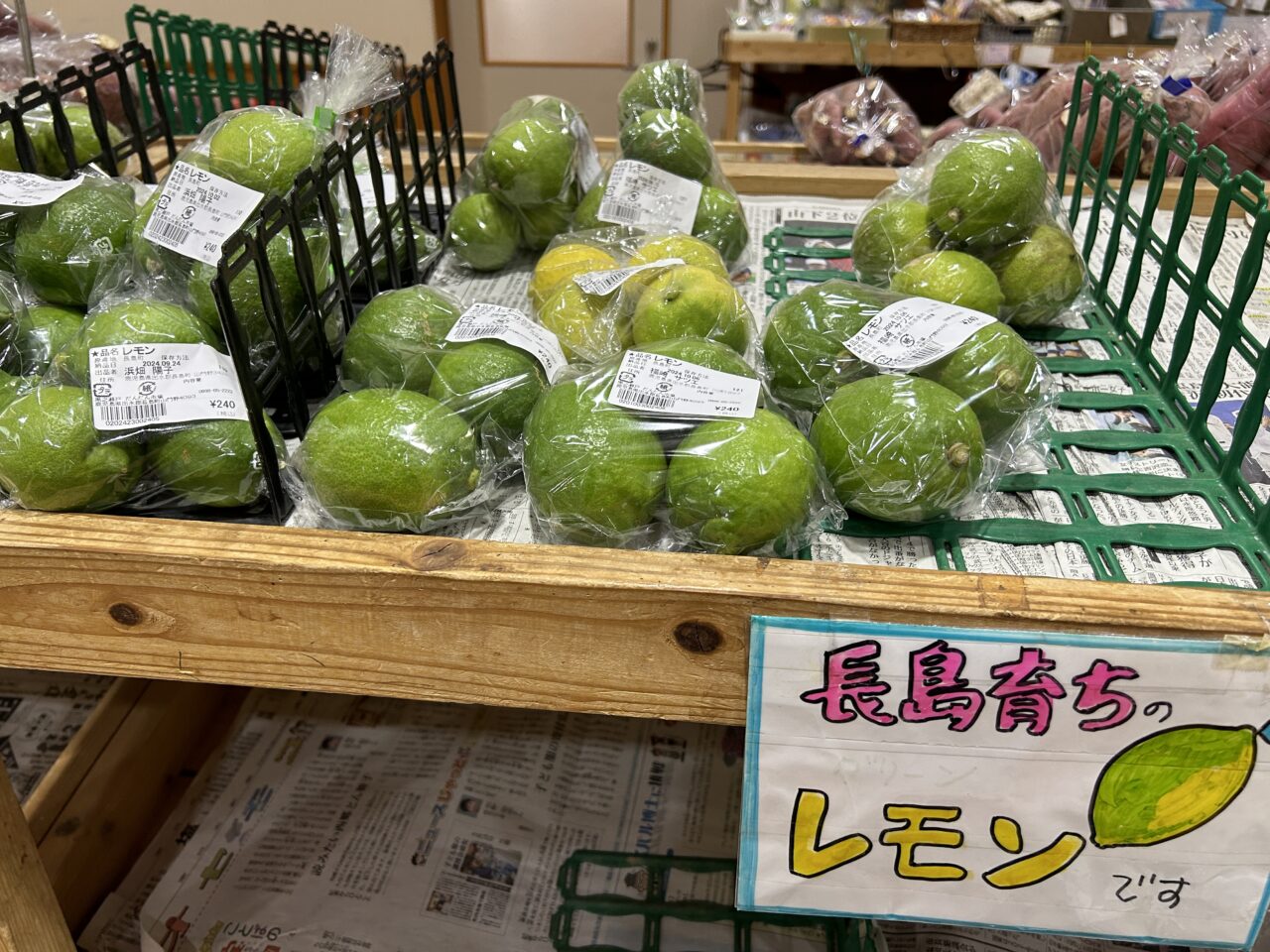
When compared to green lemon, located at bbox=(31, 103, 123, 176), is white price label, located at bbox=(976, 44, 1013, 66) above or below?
below

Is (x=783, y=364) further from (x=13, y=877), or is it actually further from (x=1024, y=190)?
(x=13, y=877)

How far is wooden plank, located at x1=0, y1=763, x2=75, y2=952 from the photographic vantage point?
0.70 meters

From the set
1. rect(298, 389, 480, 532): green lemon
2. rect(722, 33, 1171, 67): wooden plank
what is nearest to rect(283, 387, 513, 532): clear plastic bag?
rect(298, 389, 480, 532): green lemon

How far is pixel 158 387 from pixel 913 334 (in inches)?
22.2

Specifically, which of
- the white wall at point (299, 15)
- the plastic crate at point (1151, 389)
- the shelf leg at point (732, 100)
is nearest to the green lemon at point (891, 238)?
the plastic crate at point (1151, 389)

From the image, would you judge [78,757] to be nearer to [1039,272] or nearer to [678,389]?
[678,389]

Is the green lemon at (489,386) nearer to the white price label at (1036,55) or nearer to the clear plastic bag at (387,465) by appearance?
the clear plastic bag at (387,465)

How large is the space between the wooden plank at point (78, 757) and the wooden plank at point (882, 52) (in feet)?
7.27

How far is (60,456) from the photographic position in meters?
0.62

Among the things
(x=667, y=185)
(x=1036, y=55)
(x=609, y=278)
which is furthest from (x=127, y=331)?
(x=1036, y=55)

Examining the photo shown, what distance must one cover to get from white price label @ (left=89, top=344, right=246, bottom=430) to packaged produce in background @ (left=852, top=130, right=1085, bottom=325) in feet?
1.89

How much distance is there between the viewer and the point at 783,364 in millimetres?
749

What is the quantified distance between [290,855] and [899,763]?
0.72m

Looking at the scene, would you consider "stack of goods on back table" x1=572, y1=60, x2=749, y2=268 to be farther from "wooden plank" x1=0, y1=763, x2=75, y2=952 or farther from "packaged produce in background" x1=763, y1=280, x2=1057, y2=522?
"wooden plank" x1=0, y1=763, x2=75, y2=952
